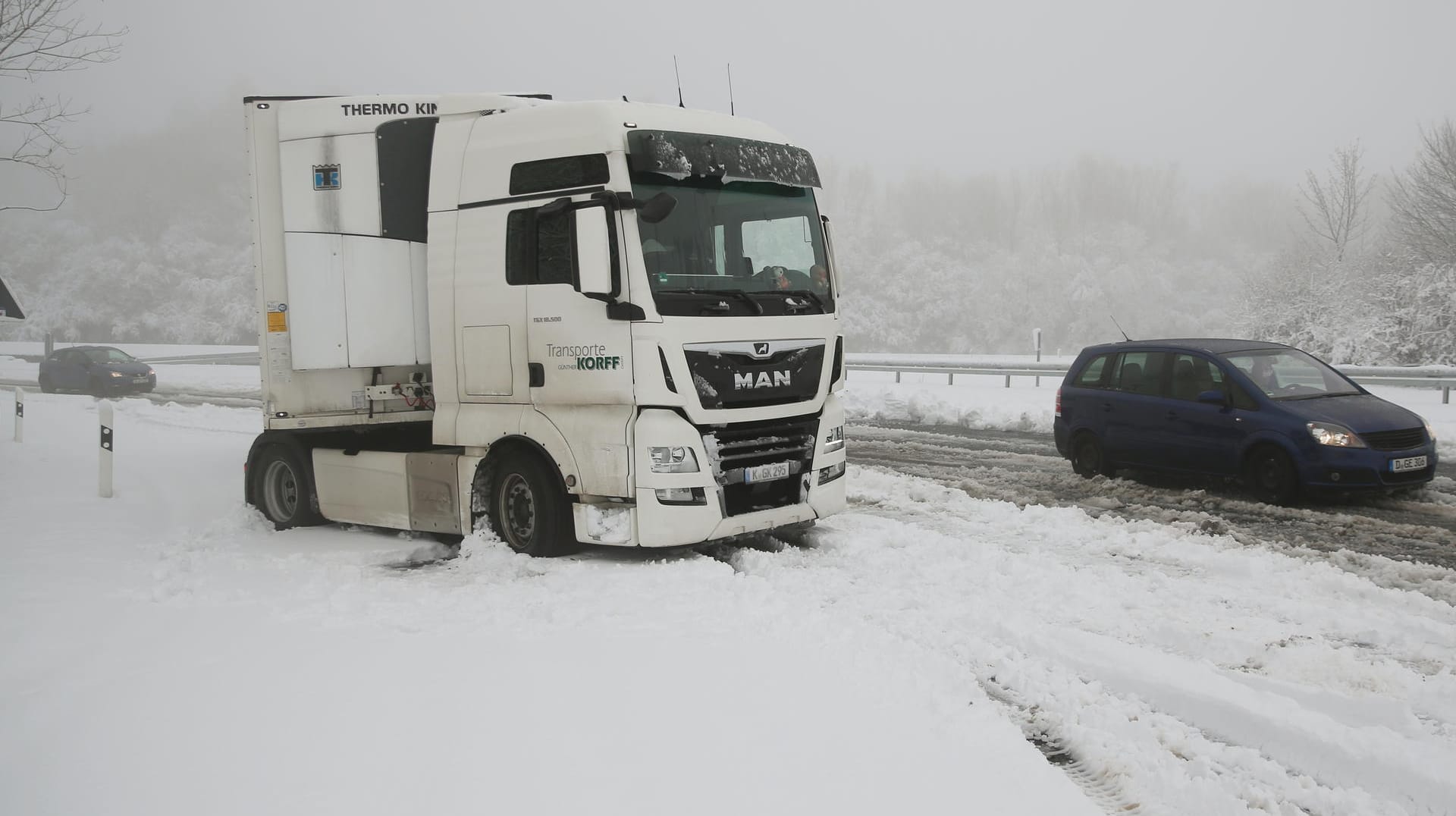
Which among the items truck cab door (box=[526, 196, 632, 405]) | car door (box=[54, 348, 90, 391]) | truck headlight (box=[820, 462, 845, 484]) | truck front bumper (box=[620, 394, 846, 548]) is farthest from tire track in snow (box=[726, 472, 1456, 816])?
car door (box=[54, 348, 90, 391])

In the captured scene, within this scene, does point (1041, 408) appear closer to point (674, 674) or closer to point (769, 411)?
point (769, 411)

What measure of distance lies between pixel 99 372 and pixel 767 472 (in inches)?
1086

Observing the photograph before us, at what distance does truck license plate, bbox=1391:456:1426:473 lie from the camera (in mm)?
9391

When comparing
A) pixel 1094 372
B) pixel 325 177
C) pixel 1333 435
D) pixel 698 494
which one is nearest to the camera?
pixel 698 494

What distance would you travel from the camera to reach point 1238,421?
10.1m

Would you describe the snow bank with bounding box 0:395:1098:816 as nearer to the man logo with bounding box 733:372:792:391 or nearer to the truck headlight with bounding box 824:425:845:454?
the man logo with bounding box 733:372:792:391

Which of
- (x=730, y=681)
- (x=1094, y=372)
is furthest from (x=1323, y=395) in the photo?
(x=730, y=681)

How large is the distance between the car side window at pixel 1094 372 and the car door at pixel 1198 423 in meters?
1.00

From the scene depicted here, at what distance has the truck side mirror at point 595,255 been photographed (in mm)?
6980

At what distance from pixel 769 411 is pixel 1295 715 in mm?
3952

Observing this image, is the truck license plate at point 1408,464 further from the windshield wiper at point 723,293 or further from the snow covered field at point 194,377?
the snow covered field at point 194,377

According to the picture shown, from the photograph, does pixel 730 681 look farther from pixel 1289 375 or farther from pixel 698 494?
pixel 1289 375

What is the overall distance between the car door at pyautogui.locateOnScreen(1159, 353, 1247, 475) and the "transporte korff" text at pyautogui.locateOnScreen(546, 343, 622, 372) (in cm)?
653

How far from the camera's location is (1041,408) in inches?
769
